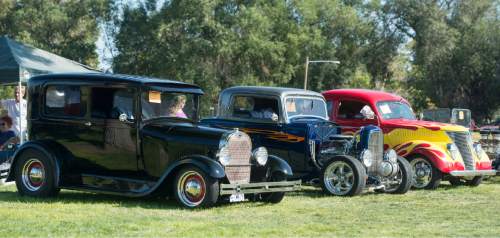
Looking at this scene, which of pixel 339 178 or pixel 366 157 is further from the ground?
pixel 366 157

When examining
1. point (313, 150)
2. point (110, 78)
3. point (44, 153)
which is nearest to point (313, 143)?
point (313, 150)

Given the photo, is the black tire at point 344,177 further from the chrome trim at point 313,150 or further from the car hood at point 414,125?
the car hood at point 414,125

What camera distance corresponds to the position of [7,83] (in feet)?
53.8

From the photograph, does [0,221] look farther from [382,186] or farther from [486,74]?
[486,74]

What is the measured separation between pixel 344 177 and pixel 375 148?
39.0 inches

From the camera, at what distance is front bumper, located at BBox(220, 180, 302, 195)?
1002 cm

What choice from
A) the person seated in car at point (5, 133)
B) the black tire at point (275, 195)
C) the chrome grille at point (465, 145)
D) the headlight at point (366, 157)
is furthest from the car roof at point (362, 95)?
the person seated in car at point (5, 133)

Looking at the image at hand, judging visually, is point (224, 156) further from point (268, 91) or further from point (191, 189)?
point (268, 91)

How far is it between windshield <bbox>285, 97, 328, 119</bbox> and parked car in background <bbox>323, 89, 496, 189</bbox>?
1.33 m

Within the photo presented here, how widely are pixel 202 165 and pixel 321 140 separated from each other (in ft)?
13.5

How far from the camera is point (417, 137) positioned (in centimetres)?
1512

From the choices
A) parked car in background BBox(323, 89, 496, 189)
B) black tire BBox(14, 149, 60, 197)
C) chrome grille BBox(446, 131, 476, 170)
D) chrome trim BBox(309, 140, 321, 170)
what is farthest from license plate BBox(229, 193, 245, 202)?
chrome grille BBox(446, 131, 476, 170)

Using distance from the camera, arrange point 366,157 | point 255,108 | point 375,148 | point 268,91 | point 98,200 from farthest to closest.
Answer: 1. point 255,108
2. point 268,91
3. point 375,148
4. point 366,157
5. point 98,200

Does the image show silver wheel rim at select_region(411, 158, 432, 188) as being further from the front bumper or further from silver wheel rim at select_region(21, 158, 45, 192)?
silver wheel rim at select_region(21, 158, 45, 192)
